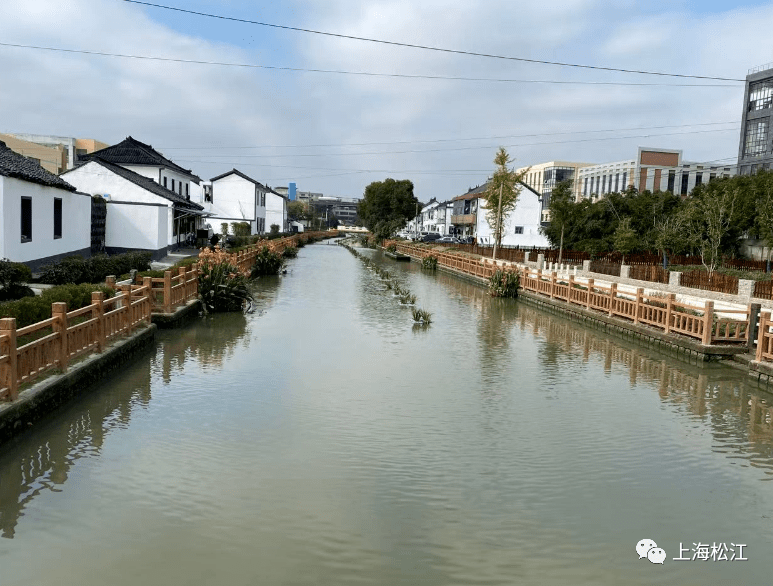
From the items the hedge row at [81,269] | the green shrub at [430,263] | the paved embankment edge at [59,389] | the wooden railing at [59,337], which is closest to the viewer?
the wooden railing at [59,337]

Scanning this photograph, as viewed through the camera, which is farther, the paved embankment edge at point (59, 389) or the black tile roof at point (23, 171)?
the black tile roof at point (23, 171)

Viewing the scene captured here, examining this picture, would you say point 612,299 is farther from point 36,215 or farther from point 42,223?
point 42,223

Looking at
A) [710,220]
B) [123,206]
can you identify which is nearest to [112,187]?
[123,206]

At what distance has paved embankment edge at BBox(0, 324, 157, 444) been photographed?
8.27 metres

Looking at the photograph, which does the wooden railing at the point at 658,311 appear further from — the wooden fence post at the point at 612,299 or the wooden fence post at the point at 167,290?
the wooden fence post at the point at 167,290

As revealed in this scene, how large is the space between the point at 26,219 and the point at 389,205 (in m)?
64.1

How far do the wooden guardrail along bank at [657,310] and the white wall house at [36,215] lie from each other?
Result: 699 inches

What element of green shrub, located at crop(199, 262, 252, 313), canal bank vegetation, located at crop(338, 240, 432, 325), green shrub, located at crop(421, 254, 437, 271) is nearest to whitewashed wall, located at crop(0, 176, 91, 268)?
green shrub, located at crop(199, 262, 252, 313)

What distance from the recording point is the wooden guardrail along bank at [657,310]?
16.0 meters

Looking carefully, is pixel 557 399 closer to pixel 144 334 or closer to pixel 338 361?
pixel 338 361

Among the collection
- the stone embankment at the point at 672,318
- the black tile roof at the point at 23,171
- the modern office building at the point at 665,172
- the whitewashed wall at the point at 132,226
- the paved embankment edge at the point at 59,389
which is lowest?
the paved embankment edge at the point at 59,389

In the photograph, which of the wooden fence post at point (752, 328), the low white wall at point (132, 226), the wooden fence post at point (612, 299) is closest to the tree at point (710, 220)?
the wooden fence post at point (612, 299)

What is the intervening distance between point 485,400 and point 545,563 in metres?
5.70

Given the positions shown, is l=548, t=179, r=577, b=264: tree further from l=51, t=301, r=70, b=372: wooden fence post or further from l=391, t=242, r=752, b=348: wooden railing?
l=51, t=301, r=70, b=372: wooden fence post
